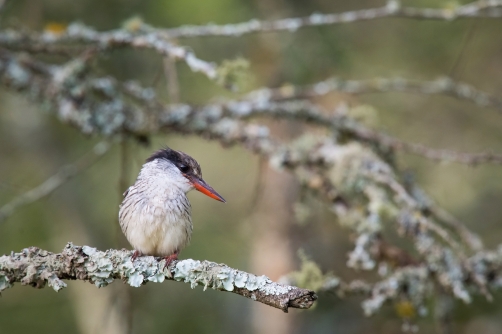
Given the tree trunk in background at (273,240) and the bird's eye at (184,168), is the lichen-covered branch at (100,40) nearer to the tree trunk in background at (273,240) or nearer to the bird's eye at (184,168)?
the bird's eye at (184,168)

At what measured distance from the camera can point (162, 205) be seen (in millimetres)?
2904

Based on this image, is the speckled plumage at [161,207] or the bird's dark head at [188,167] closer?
the speckled plumage at [161,207]

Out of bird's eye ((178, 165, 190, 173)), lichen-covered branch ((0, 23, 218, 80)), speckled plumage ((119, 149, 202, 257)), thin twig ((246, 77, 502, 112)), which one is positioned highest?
thin twig ((246, 77, 502, 112))

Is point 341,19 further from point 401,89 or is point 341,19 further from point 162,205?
point 162,205

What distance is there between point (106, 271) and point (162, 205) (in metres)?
0.77

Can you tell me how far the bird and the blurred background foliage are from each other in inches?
68.5

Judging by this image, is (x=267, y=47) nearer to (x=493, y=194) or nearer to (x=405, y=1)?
(x=405, y=1)

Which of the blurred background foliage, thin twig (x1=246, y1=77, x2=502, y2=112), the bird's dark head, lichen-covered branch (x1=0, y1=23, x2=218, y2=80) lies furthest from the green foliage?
the blurred background foliage

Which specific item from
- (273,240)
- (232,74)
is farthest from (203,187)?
(273,240)

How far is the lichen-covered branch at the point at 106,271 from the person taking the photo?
1964 mm

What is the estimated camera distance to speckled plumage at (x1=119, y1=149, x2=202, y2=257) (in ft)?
9.12

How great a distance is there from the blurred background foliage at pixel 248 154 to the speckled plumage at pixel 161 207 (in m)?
1.73

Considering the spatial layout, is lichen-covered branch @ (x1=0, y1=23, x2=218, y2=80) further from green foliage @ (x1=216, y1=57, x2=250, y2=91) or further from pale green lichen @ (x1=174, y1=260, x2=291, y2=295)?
pale green lichen @ (x1=174, y1=260, x2=291, y2=295)

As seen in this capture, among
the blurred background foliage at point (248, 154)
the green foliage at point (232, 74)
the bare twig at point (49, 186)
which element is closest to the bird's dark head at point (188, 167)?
the green foliage at point (232, 74)
